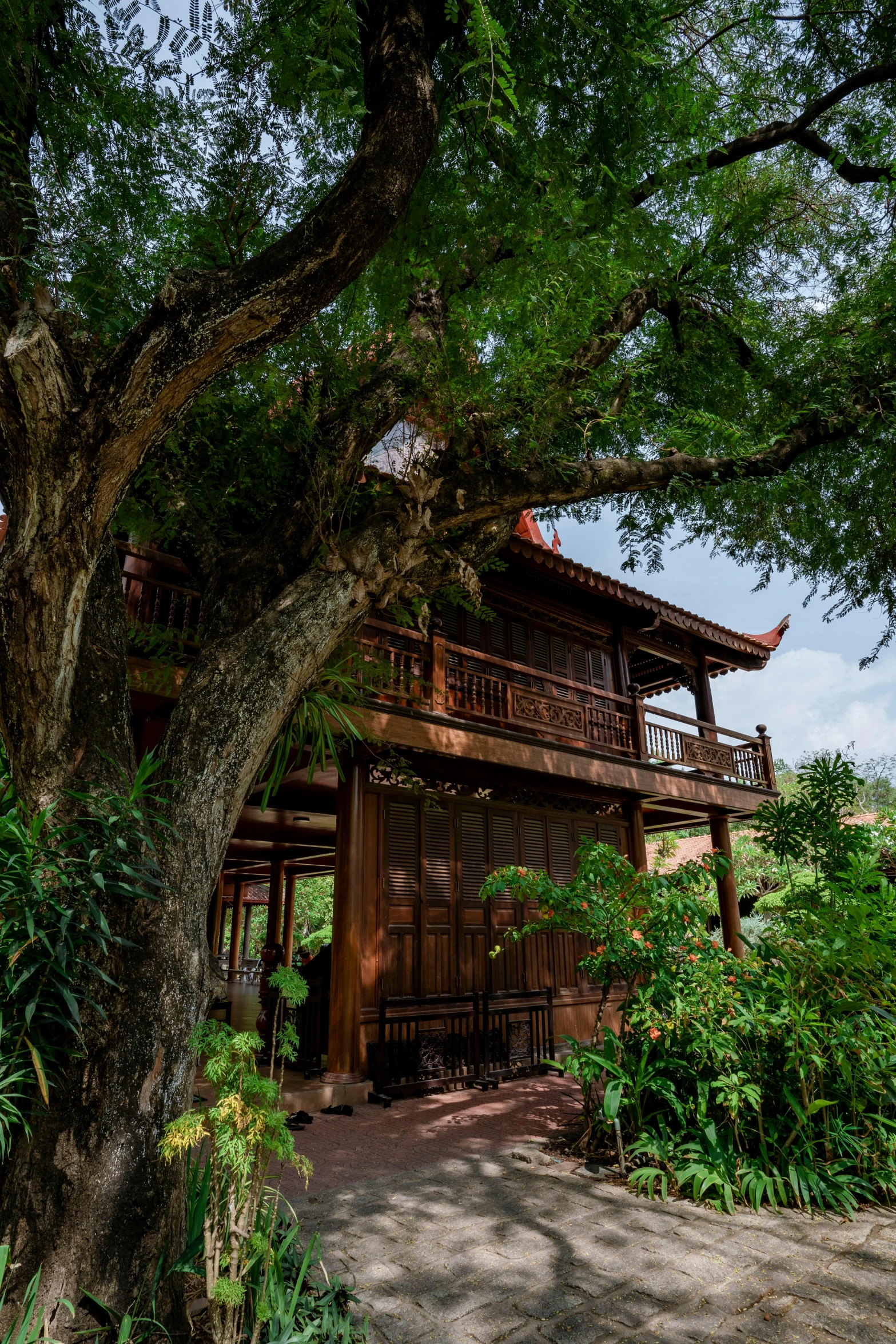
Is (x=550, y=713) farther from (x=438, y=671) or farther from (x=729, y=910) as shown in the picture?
(x=729, y=910)

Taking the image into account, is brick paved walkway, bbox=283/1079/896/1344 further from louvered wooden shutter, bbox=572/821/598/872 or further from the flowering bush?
louvered wooden shutter, bbox=572/821/598/872

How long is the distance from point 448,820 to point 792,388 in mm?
5541

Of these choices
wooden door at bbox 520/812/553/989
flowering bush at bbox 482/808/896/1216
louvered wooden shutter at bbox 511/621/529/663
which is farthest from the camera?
louvered wooden shutter at bbox 511/621/529/663

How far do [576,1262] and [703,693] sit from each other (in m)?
10.8

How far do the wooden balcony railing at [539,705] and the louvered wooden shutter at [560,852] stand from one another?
117 cm

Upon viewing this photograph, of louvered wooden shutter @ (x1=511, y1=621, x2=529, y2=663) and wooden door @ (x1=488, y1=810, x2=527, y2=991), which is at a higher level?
louvered wooden shutter @ (x1=511, y1=621, x2=529, y2=663)

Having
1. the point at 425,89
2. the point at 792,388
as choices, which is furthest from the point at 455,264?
the point at 792,388

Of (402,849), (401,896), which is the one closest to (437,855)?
(402,849)

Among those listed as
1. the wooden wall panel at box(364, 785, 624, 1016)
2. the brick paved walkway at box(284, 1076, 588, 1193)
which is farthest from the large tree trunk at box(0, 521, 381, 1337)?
the wooden wall panel at box(364, 785, 624, 1016)

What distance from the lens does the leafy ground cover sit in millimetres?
4023

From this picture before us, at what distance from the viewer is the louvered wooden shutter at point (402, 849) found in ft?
26.5

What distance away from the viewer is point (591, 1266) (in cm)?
315

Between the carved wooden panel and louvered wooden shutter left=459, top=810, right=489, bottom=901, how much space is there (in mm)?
3876

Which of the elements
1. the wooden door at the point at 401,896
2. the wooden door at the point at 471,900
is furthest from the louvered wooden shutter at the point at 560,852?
the wooden door at the point at 401,896
